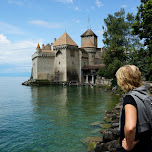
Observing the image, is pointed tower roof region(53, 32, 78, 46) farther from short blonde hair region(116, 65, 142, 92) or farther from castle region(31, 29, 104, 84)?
short blonde hair region(116, 65, 142, 92)

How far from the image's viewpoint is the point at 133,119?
2086 mm

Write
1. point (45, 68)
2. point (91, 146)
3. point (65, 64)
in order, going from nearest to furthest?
1. point (91, 146)
2. point (65, 64)
3. point (45, 68)

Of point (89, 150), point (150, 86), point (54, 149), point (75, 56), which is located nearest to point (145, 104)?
point (89, 150)

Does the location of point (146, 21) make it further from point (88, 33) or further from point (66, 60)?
point (88, 33)

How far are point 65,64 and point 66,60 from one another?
3.92 feet

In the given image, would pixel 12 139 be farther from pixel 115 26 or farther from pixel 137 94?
pixel 115 26

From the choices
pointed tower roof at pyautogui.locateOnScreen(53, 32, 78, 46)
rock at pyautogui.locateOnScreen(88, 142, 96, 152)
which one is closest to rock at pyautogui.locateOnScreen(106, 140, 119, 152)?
rock at pyautogui.locateOnScreen(88, 142, 96, 152)

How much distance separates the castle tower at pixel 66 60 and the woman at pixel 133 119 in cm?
4840

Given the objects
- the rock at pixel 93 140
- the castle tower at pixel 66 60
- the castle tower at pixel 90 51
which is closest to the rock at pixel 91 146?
the rock at pixel 93 140

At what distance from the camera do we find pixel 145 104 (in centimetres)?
214

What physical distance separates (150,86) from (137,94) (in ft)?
57.6

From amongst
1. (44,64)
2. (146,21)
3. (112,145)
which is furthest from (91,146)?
(44,64)

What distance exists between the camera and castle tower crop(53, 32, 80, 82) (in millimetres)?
50828

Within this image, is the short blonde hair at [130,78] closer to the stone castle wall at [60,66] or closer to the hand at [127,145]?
the hand at [127,145]
